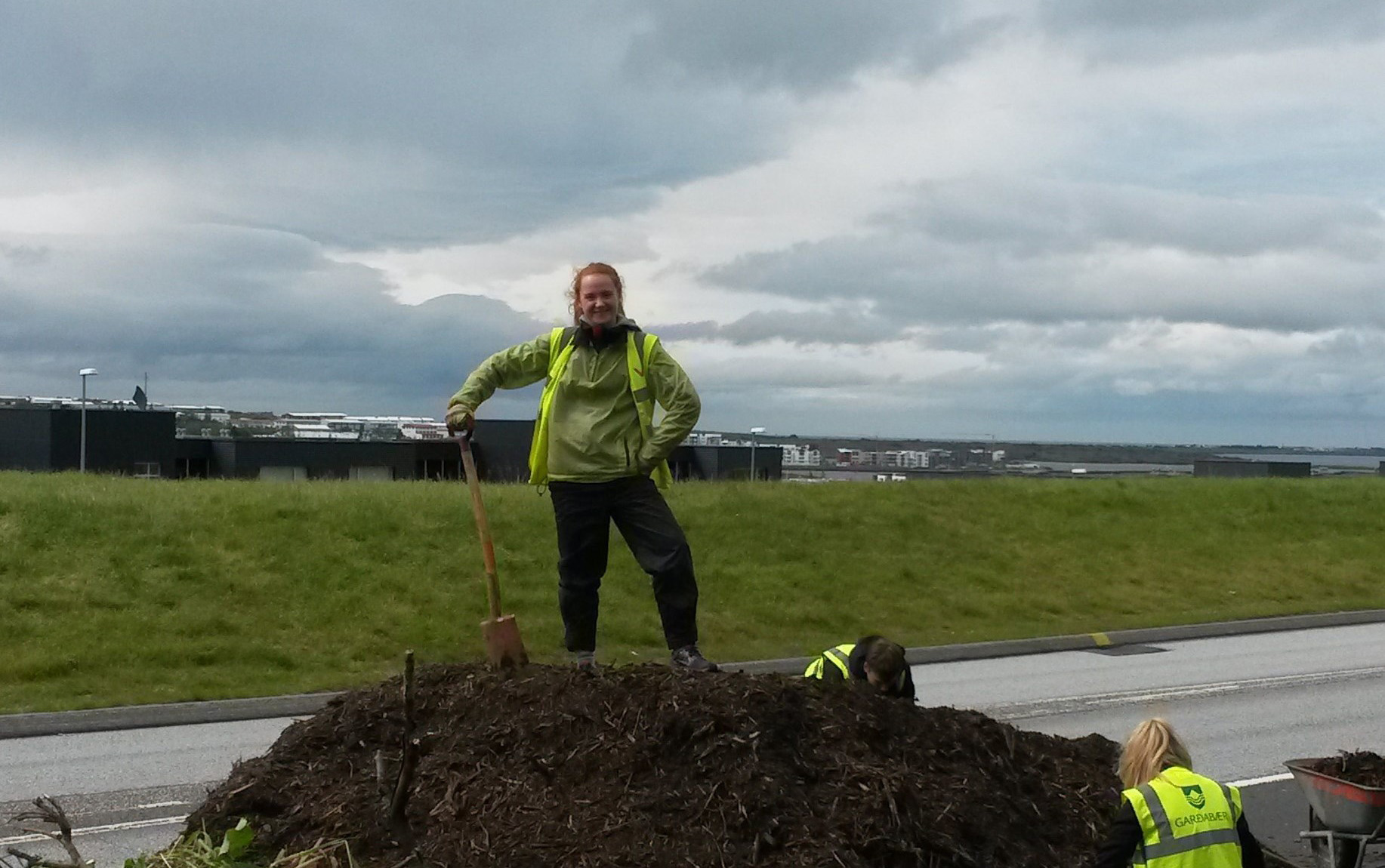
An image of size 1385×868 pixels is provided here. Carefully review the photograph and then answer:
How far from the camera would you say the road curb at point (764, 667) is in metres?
9.87

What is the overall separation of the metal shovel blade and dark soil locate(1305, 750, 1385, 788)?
3404 millimetres

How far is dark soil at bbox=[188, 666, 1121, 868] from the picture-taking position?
14.7 ft

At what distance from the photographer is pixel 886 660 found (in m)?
6.40

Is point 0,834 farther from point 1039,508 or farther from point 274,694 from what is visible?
point 1039,508

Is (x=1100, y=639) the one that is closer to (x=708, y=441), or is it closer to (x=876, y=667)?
(x=876, y=667)

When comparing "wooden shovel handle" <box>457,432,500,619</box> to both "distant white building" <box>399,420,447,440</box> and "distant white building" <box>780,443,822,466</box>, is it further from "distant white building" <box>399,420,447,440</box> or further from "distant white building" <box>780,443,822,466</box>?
"distant white building" <box>780,443,822,466</box>

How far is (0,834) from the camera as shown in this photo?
6.50 meters

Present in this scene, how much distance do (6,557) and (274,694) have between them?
4412 mm

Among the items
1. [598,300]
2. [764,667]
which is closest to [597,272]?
[598,300]

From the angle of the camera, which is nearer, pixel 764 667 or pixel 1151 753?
pixel 1151 753

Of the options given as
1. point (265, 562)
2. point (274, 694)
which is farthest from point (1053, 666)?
point (265, 562)

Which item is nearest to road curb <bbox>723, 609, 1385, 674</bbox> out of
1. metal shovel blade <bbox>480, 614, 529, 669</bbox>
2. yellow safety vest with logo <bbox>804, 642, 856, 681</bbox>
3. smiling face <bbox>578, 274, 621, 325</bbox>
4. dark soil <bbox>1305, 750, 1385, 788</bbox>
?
yellow safety vest with logo <bbox>804, 642, 856, 681</bbox>

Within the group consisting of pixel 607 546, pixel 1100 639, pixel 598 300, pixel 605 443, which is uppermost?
pixel 598 300

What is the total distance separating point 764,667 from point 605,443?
247 inches
